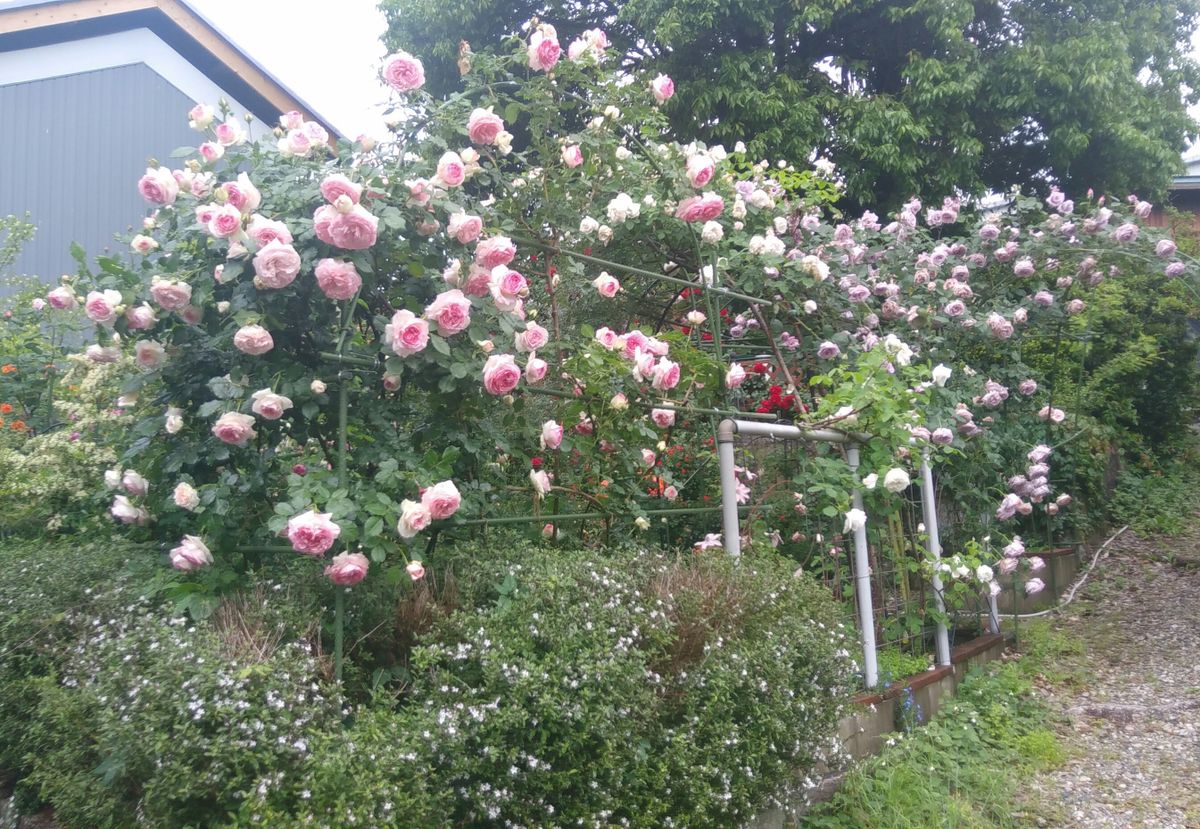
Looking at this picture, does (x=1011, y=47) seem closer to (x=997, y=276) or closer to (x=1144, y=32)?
(x=1144, y=32)

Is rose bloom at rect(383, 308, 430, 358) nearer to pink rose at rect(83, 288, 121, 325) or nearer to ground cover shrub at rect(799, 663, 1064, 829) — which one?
pink rose at rect(83, 288, 121, 325)

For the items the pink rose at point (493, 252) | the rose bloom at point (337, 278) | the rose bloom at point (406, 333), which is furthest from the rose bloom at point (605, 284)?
the rose bloom at point (337, 278)

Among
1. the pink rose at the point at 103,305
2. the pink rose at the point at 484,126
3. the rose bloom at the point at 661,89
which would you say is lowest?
the pink rose at the point at 103,305

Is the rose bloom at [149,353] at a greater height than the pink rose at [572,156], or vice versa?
the pink rose at [572,156]

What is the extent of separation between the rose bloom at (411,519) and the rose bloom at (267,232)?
76cm

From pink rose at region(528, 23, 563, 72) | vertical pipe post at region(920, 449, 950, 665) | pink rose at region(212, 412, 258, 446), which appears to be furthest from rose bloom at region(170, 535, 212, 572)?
vertical pipe post at region(920, 449, 950, 665)

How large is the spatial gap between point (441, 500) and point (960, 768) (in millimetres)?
2570

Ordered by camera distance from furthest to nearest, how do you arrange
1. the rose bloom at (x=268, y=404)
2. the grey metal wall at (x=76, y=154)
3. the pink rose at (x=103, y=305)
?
the grey metal wall at (x=76, y=154) < the pink rose at (x=103, y=305) < the rose bloom at (x=268, y=404)

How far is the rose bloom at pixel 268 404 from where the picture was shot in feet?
8.15

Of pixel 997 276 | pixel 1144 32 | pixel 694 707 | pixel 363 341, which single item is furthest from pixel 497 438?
pixel 1144 32

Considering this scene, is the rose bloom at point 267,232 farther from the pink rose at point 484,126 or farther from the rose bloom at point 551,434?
the rose bloom at point 551,434

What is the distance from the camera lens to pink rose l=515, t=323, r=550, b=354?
119 inches

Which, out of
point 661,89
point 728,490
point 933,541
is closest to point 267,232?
point 728,490

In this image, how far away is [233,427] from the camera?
97.6 inches
